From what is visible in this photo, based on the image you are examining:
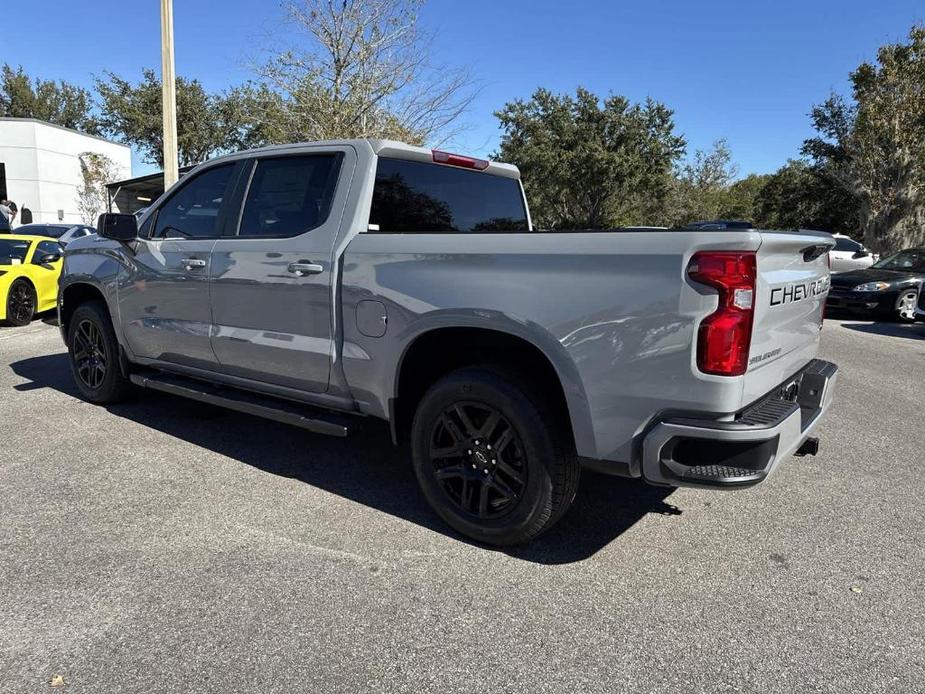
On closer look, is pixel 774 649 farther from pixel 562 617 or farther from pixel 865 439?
pixel 865 439

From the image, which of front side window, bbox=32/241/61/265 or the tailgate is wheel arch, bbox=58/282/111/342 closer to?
the tailgate

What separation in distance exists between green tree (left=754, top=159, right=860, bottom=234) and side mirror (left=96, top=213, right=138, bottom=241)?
3485 centimetres

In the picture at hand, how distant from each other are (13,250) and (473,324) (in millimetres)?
9745

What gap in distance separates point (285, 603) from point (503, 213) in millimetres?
2929

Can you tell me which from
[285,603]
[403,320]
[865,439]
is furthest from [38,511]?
[865,439]

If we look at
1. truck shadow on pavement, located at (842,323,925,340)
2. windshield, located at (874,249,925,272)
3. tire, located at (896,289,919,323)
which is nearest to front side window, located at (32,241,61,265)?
truck shadow on pavement, located at (842,323,925,340)

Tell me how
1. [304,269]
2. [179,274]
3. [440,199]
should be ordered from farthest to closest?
1. [179,274]
2. [440,199]
3. [304,269]

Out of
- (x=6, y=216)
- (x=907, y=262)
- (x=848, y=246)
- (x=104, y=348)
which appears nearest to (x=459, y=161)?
(x=104, y=348)

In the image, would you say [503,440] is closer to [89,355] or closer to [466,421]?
[466,421]

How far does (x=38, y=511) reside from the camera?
11.5 ft

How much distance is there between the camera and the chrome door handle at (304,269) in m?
3.54

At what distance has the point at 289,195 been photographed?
12.9 ft

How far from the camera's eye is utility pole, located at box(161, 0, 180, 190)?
12.7 meters

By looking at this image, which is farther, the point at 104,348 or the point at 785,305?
the point at 104,348
